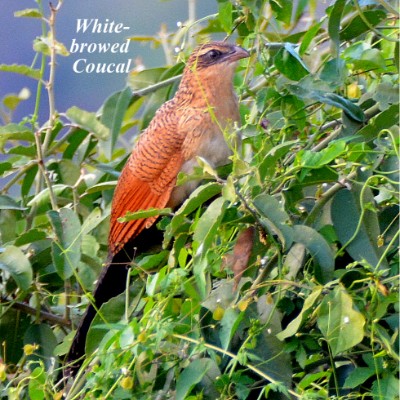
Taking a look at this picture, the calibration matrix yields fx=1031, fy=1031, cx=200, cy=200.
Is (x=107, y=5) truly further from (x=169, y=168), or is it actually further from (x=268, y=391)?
(x=268, y=391)

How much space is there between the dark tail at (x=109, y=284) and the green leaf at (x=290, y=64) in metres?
0.49

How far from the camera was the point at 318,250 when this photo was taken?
5.41 ft

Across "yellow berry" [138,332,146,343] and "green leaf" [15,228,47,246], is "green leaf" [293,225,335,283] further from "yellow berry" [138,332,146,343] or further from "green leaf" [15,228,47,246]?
"green leaf" [15,228,47,246]

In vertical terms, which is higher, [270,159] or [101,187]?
[270,159]

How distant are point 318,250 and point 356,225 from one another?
0.10 metres

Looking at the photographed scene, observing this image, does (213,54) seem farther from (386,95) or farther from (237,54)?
(386,95)

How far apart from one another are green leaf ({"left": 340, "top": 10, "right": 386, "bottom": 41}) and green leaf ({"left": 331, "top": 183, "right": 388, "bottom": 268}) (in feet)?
1.35

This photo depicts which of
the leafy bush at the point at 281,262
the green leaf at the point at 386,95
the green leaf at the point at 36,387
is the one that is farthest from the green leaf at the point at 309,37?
the green leaf at the point at 36,387

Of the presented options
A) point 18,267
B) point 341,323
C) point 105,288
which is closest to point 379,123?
point 341,323

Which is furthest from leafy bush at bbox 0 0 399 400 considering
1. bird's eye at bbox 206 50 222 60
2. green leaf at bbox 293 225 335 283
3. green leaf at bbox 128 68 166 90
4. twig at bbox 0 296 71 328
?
green leaf at bbox 128 68 166 90

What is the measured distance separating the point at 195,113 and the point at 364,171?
2.82 ft

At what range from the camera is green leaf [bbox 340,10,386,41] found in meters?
1.98

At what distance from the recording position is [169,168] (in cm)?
249

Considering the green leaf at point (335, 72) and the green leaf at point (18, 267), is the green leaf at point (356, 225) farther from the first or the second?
the green leaf at point (18, 267)
